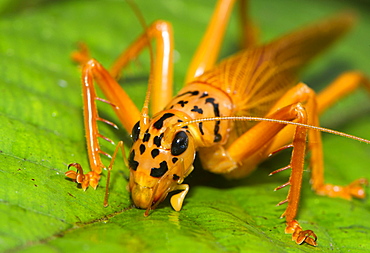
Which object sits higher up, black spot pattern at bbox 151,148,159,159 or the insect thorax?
the insect thorax

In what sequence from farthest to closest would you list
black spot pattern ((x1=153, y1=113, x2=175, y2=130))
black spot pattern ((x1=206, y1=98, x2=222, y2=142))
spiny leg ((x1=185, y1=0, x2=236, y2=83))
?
spiny leg ((x1=185, y1=0, x2=236, y2=83)) → black spot pattern ((x1=206, y1=98, x2=222, y2=142)) → black spot pattern ((x1=153, y1=113, x2=175, y2=130))

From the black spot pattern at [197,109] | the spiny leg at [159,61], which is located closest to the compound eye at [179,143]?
the black spot pattern at [197,109]

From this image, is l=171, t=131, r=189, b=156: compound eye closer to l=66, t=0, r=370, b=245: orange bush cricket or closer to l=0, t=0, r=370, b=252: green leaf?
l=66, t=0, r=370, b=245: orange bush cricket


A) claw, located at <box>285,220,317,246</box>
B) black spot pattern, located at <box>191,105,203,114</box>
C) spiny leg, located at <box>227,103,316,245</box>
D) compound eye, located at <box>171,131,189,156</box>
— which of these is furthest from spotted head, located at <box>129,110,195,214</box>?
claw, located at <box>285,220,317,246</box>

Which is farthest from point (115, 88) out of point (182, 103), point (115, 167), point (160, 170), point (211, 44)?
point (211, 44)

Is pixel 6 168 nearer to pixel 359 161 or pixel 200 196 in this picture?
pixel 200 196

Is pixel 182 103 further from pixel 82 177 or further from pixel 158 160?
pixel 82 177

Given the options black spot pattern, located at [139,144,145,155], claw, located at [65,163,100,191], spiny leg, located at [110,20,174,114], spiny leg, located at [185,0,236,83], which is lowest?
claw, located at [65,163,100,191]
